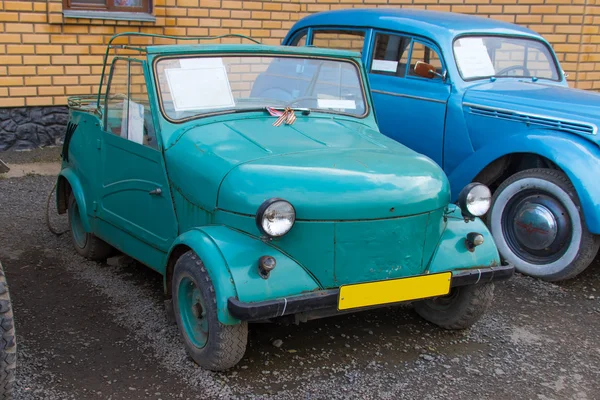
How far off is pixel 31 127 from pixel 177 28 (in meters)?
2.02

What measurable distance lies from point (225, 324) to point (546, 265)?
258 centimetres

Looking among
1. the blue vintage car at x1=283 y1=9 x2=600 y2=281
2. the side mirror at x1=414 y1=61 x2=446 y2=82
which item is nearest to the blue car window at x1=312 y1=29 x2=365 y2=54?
the blue vintage car at x1=283 y1=9 x2=600 y2=281

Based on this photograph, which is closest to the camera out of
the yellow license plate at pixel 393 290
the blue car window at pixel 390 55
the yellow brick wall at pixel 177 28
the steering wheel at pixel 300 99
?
the yellow license plate at pixel 393 290

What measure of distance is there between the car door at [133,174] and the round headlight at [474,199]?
1.50 meters

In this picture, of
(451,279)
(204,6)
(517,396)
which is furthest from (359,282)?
(204,6)

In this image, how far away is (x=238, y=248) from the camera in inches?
120

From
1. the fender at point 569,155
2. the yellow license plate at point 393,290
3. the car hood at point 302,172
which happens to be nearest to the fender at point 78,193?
the car hood at point 302,172

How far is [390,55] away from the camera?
5770mm

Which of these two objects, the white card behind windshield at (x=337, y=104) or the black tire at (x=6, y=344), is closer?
the black tire at (x=6, y=344)

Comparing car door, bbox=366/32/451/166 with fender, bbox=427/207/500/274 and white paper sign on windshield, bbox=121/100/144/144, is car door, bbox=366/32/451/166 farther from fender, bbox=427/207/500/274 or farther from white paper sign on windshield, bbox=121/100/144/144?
white paper sign on windshield, bbox=121/100/144/144

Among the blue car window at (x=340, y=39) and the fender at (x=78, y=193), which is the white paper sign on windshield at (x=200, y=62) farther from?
the blue car window at (x=340, y=39)

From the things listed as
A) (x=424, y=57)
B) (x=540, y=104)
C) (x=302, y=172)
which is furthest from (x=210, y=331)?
(x=424, y=57)

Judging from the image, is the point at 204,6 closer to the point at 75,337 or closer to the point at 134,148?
the point at 134,148

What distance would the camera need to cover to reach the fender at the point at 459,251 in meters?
3.36
